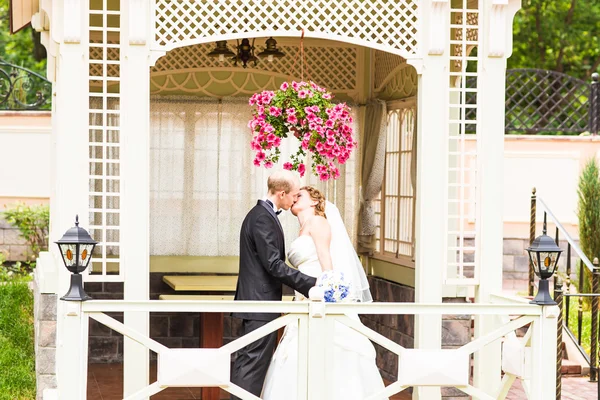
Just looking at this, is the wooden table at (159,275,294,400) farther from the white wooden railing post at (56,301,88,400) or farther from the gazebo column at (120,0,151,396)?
the white wooden railing post at (56,301,88,400)

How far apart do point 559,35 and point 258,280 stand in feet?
49.0

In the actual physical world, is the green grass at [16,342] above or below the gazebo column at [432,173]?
below

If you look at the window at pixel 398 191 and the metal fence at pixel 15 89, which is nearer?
the window at pixel 398 191

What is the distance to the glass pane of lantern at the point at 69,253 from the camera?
231 inches

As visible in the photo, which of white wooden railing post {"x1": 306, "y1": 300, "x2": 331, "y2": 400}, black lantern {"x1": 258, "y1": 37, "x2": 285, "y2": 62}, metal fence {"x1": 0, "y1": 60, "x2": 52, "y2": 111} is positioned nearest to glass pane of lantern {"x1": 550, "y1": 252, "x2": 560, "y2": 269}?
white wooden railing post {"x1": 306, "y1": 300, "x2": 331, "y2": 400}

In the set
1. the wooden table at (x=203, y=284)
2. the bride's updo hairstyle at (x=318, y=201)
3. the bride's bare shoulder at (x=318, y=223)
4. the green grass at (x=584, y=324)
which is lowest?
the green grass at (x=584, y=324)

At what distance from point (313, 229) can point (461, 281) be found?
1.20 meters

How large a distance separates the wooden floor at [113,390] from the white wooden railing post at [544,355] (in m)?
2.80

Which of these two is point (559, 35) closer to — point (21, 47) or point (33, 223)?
point (21, 47)

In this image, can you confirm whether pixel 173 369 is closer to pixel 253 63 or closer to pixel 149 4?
pixel 149 4

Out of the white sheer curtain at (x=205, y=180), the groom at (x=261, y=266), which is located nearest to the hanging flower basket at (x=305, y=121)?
the groom at (x=261, y=266)

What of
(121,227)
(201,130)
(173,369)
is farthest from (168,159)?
(173,369)

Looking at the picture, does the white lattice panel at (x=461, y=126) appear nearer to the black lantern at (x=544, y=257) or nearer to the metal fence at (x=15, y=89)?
the black lantern at (x=544, y=257)

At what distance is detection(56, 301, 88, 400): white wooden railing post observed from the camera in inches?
232
